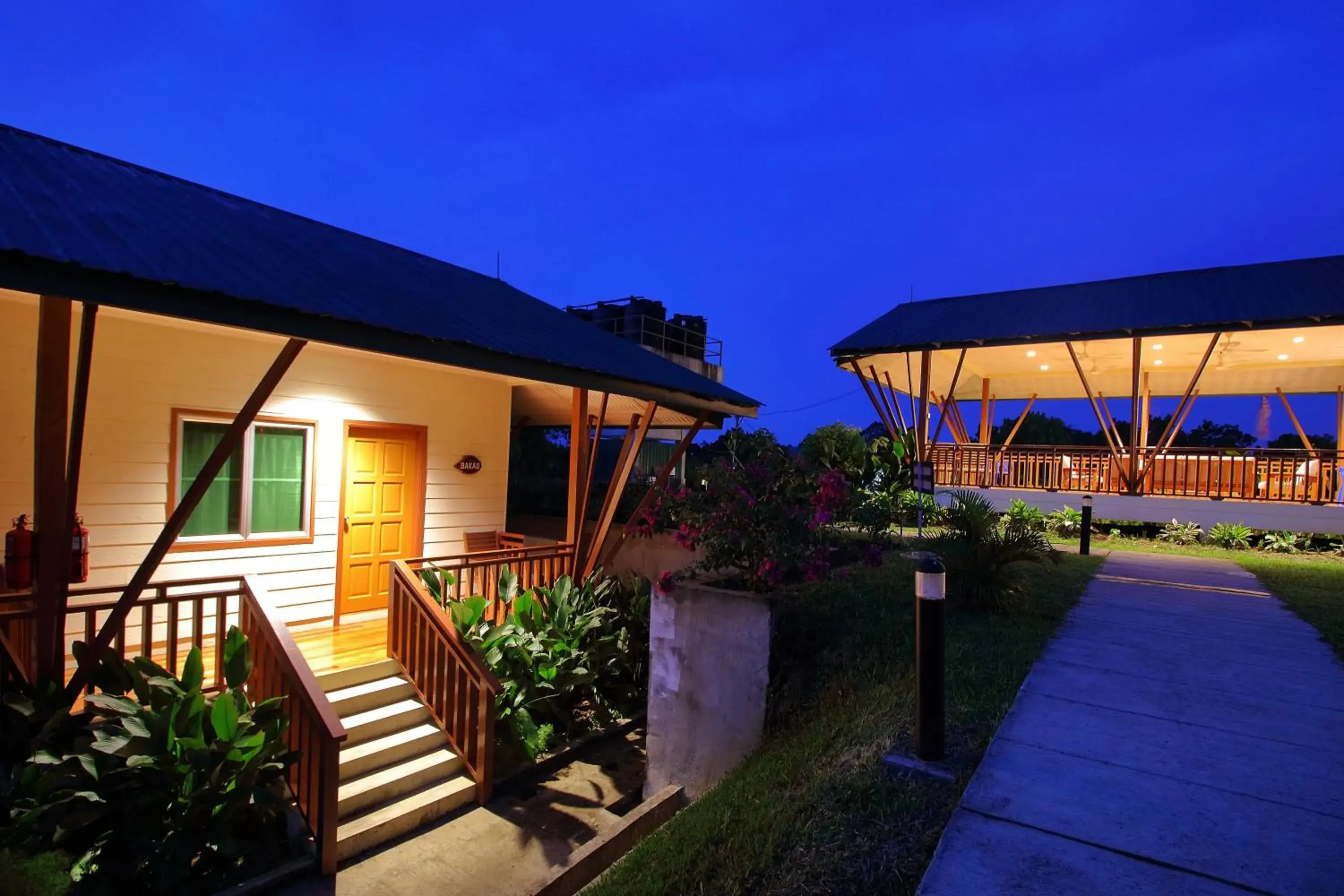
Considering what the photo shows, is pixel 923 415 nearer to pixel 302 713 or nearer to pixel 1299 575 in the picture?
pixel 1299 575

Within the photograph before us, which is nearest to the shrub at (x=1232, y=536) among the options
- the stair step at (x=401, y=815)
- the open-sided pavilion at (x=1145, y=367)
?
the open-sided pavilion at (x=1145, y=367)

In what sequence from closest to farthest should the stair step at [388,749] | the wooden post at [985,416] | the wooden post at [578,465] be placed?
the stair step at [388,749]
the wooden post at [578,465]
the wooden post at [985,416]

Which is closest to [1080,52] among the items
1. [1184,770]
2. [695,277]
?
[695,277]

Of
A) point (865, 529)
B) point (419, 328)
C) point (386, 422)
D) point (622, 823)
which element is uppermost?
point (419, 328)

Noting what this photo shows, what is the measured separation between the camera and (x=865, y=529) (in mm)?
Result: 10289

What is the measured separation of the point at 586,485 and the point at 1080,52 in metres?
118

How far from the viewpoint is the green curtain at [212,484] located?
6145 millimetres

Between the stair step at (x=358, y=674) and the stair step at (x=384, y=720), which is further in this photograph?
the stair step at (x=358, y=674)

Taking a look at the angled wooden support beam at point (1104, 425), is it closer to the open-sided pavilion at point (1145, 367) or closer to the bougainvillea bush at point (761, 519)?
the open-sided pavilion at point (1145, 367)

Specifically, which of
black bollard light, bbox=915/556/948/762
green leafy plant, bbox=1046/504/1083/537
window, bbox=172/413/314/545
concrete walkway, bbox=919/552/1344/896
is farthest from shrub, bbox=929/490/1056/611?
green leafy plant, bbox=1046/504/1083/537

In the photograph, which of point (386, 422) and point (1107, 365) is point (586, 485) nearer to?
point (386, 422)

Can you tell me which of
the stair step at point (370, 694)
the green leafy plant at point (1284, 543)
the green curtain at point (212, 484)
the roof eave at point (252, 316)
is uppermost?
the roof eave at point (252, 316)

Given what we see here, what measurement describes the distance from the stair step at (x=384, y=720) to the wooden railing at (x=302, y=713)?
58 cm

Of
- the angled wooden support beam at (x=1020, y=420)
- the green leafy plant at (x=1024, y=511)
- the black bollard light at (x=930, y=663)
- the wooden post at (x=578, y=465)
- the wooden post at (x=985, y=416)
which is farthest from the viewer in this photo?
the wooden post at (x=985, y=416)
